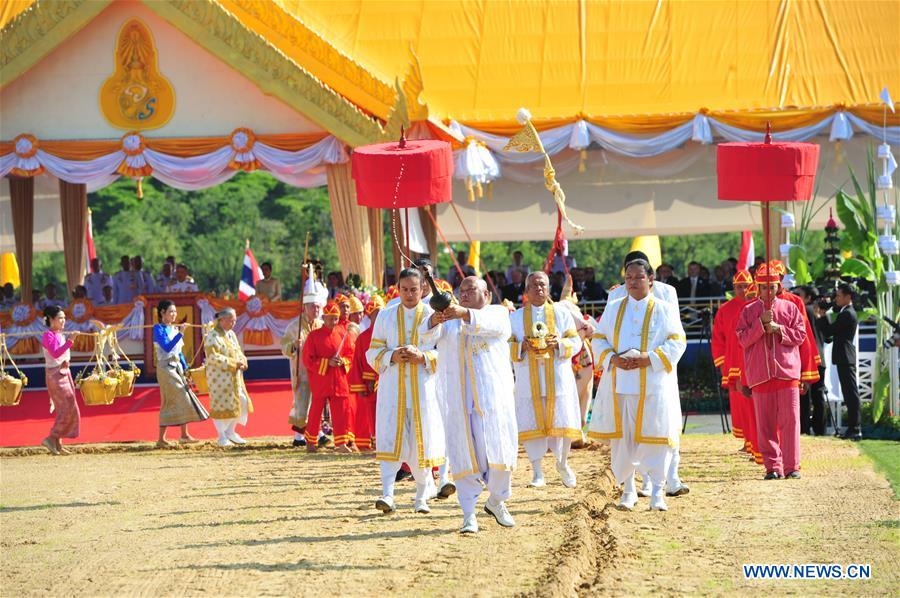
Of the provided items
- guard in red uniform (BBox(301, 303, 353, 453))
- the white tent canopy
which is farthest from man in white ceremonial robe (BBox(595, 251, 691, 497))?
the white tent canopy

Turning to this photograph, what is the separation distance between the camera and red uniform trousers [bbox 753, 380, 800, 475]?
12188 millimetres

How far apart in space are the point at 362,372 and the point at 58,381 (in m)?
3.93

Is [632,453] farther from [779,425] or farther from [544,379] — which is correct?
[779,425]

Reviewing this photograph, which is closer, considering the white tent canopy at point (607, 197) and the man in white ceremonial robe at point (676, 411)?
the man in white ceremonial robe at point (676, 411)

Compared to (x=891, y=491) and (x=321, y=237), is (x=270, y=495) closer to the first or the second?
(x=891, y=491)

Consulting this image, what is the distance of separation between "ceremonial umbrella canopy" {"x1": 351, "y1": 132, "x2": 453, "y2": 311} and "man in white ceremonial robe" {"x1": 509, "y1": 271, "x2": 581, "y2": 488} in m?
1.21

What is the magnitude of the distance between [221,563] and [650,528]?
282 cm

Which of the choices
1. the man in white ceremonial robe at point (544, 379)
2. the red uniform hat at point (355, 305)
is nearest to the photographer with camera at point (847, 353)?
the man in white ceremonial robe at point (544, 379)

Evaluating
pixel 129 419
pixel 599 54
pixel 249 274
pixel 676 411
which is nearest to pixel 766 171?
pixel 676 411

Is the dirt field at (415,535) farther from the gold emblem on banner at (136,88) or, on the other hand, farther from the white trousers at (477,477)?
the gold emblem on banner at (136,88)

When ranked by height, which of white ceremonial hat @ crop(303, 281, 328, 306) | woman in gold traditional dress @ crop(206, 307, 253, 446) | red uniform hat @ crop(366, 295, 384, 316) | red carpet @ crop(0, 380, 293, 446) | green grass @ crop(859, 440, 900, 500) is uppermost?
white ceremonial hat @ crop(303, 281, 328, 306)

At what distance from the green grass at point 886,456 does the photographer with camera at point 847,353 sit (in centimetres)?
30

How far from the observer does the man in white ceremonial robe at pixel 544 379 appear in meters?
12.0

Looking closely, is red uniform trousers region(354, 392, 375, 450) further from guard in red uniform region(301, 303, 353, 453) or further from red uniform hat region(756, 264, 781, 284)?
red uniform hat region(756, 264, 781, 284)
